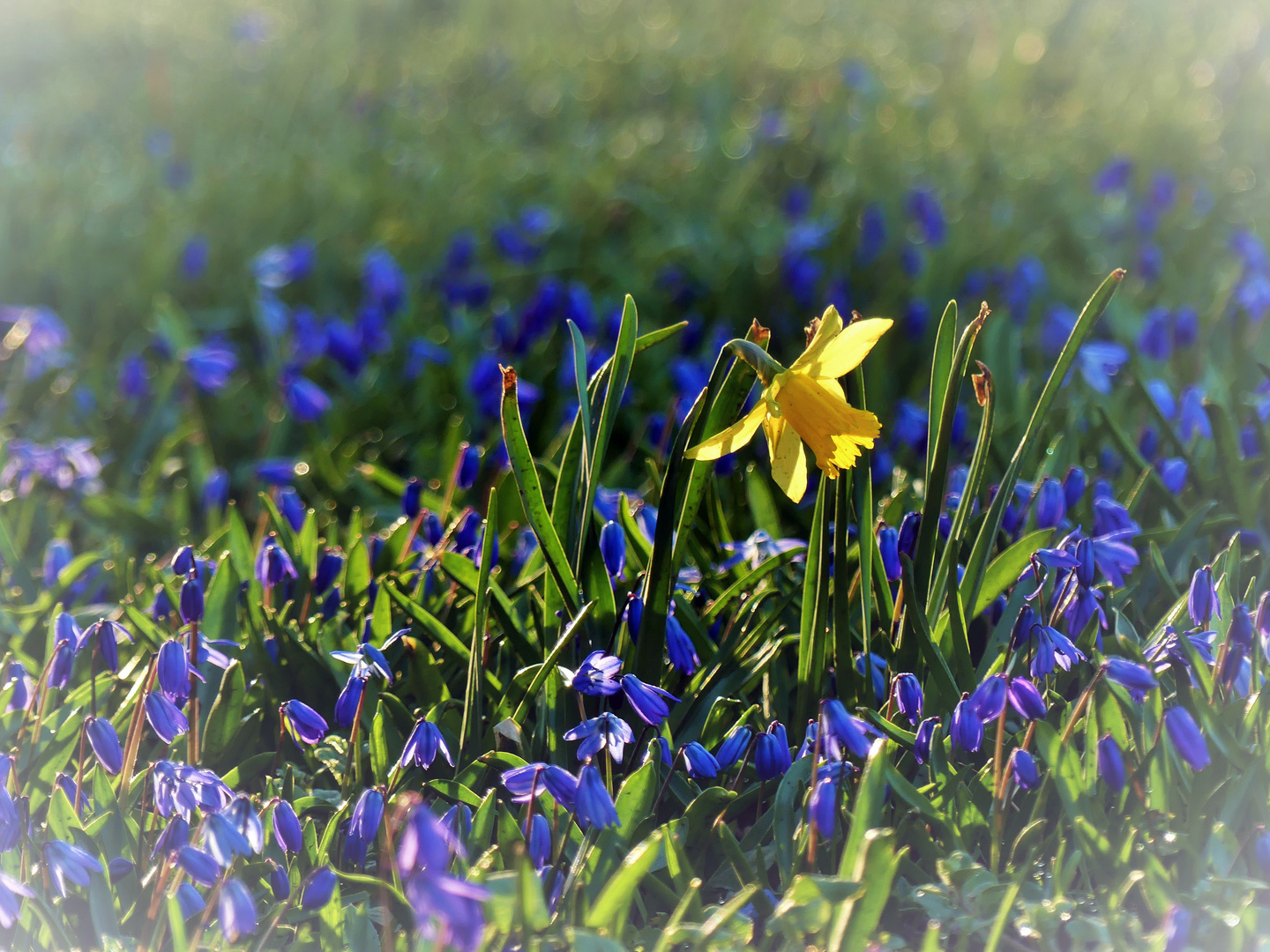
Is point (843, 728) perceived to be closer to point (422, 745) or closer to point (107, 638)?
point (422, 745)

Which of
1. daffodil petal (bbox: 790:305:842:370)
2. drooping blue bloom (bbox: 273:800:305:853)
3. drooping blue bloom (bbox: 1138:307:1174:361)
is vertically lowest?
drooping blue bloom (bbox: 273:800:305:853)

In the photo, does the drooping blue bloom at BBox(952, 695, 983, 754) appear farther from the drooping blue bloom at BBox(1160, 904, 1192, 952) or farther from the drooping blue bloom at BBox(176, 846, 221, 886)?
the drooping blue bloom at BBox(176, 846, 221, 886)

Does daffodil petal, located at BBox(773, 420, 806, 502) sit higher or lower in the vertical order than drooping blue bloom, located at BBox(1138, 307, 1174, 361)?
higher

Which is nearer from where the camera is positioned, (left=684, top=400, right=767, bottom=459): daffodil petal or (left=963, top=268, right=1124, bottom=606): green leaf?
(left=684, top=400, right=767, bottom=459): daffodil petal

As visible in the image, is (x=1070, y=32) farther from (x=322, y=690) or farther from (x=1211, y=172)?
(x=322, y=690)

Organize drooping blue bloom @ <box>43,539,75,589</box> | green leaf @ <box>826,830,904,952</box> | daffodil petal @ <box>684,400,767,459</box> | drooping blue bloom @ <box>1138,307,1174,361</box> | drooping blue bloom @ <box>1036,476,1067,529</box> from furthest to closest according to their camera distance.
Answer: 1. drooping blue bloom @ <box>1138,307,1174,361</box>
2. drooping blue bloom @ <box>43,539,75,589</box>
3. drooping blue bloom @ <box>1036,476,1067,529</box>
4. daffodil petal @ <box>684,400,767,459</box>
5. green leaf @ <box>826,830,904,952</box>

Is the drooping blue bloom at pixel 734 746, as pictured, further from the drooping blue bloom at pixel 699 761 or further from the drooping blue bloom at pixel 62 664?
the drooping blue bloom at pixel 62 664

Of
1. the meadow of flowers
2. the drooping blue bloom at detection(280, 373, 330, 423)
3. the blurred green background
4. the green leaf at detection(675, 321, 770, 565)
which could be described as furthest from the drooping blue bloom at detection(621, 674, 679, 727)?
A: the blurred green background

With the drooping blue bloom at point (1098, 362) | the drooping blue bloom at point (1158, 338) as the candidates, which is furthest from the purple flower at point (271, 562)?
the drooping blue bloom at point (1158, 338)
